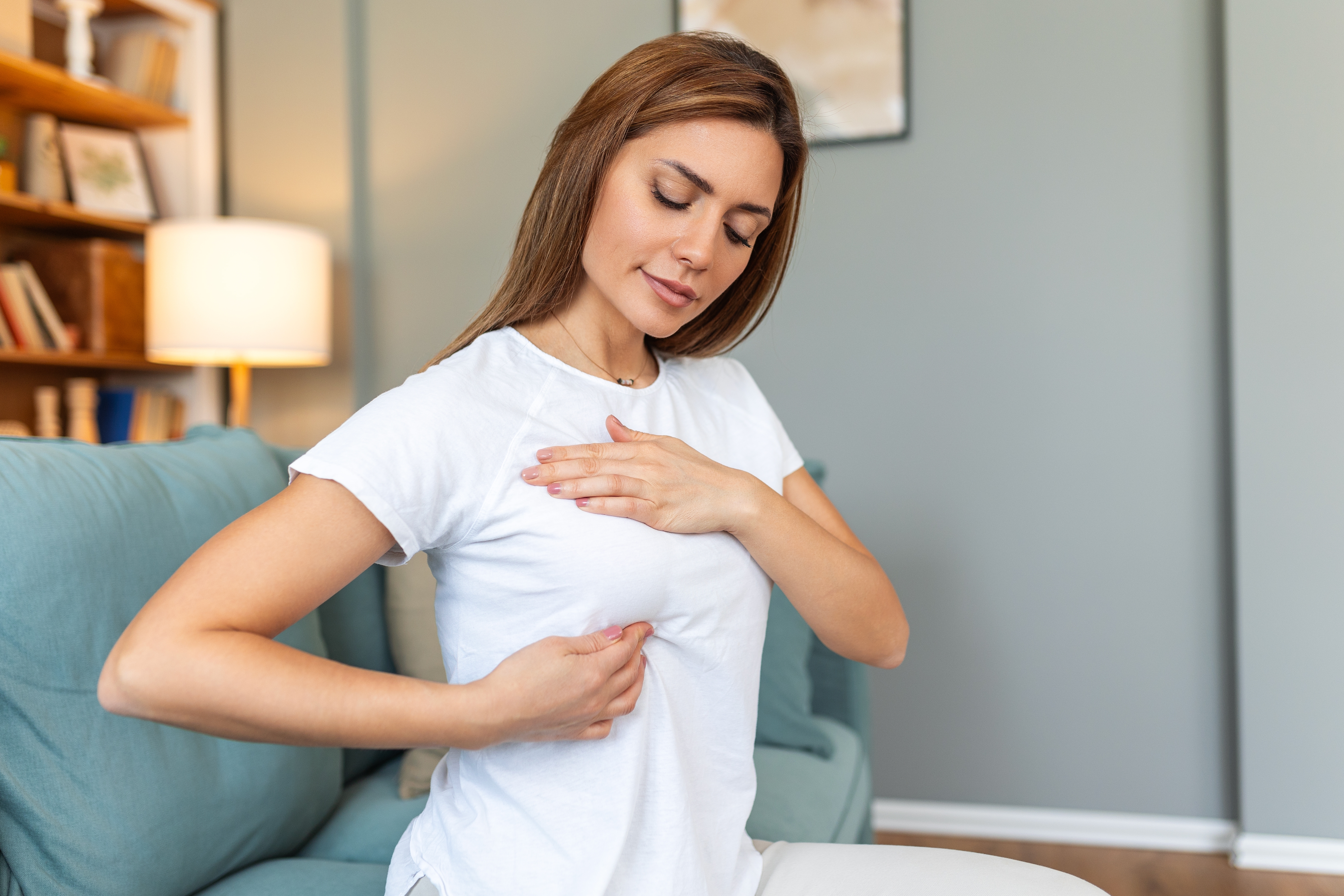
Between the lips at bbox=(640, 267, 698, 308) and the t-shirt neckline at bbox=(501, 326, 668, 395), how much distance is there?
0.33 ft

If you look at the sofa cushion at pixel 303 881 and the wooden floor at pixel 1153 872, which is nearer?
the sofa cushion at pixel 303 881

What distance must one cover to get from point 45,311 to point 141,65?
2.64ft

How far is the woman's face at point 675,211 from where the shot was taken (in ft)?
2.96

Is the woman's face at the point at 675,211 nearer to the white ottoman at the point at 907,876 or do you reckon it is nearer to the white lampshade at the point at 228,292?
the white ottoman at the point at 907,876

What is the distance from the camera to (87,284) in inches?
101

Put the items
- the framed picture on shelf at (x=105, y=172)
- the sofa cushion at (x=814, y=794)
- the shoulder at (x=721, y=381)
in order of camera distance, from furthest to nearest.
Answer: the framed picture on shelf at (x=105, y=172)
the sofa cushion at (x=814, y=794)
the shoulder at (x=721, y=381)

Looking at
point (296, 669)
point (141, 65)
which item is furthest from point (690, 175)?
point (141, 65)

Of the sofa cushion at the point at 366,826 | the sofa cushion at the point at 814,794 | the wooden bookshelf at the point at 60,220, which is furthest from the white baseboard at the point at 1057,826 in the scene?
the wooden bookshelf at the point at 60,220

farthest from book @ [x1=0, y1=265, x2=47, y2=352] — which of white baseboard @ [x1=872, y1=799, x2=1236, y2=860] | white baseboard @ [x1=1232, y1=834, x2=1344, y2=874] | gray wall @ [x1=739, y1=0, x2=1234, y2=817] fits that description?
white baseboard @ [x1=1232, y1=834, x2=1344, y2=874]

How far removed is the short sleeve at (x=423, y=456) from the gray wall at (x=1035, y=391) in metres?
1.83

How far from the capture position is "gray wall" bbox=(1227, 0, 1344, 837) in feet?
7.01

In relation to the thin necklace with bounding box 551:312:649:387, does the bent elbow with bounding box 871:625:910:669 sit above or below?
below

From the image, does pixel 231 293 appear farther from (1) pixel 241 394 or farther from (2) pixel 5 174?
(2) pixel 5 174

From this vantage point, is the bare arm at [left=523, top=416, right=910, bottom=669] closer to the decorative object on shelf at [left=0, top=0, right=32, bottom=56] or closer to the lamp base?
the lamp base
